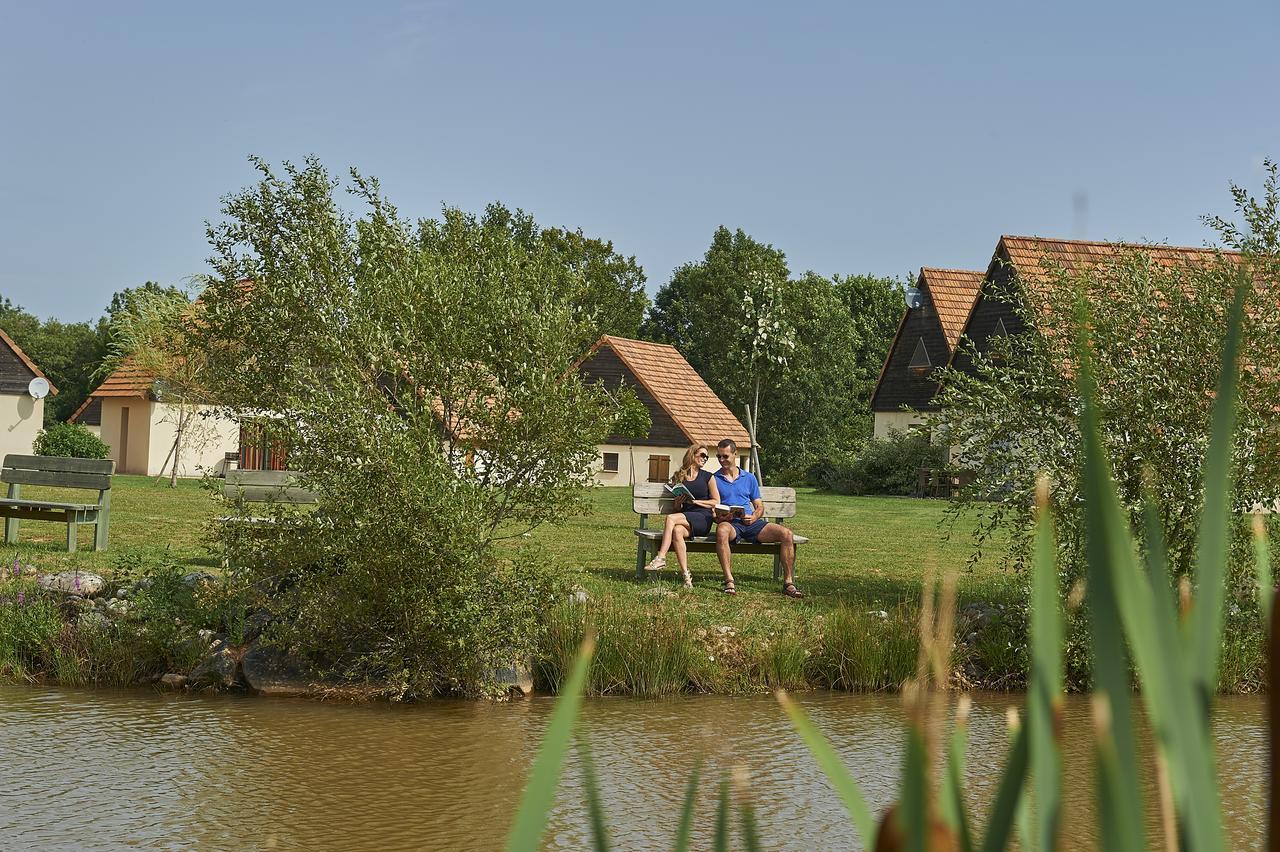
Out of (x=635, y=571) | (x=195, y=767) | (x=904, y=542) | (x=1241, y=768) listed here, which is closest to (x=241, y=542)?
(x=195, y=767)

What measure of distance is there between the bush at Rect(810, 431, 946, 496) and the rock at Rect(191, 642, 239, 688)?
90.1ft

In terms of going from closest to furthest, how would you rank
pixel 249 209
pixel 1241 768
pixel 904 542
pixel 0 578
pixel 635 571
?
1. pixel 1241 768
2. pixel 249 209
3. pixel 0 578
4. pixel 635 571
5. pixel 904 542

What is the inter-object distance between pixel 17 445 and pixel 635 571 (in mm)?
32066

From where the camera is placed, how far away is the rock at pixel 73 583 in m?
10.8

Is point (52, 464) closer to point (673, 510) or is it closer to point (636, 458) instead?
point (673, 510)

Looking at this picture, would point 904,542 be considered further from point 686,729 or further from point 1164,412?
point 686,729

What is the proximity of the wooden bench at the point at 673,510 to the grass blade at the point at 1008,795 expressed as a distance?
12278mm

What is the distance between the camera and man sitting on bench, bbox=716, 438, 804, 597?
1256 cm

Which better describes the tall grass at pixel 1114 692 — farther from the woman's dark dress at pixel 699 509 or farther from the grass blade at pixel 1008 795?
the woman's dark dress at pixel 699 509

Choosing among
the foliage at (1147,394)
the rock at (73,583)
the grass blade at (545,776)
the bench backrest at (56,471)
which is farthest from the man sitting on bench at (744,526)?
the grass blade at (545,776)

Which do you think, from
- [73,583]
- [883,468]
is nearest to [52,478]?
[73,583]

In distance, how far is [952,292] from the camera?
44656 mm

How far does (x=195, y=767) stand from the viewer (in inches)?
308

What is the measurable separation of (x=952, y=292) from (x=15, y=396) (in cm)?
2766
